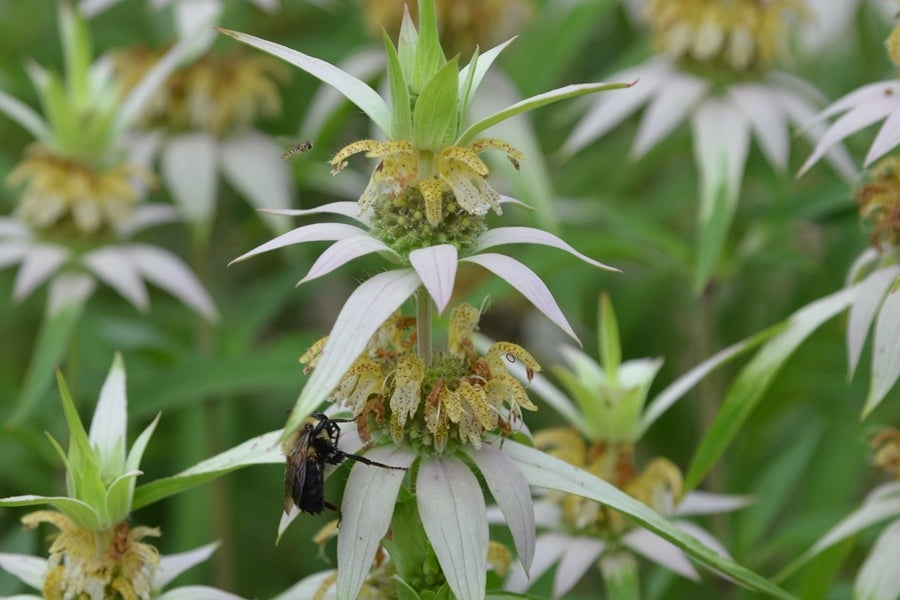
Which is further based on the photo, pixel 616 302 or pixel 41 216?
pixel 616 302

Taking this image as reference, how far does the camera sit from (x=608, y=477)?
1.07 m

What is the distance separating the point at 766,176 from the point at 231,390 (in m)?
0.76

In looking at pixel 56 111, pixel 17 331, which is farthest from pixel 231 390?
pixel 17 331

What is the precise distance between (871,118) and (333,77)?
453mm

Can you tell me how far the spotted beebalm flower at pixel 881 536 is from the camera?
964 mm

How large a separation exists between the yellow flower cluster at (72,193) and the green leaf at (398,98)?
2.54 ft

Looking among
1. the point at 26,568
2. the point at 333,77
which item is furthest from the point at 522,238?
the point at 26,568

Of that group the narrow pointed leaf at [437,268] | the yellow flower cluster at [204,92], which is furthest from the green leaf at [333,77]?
the yellow flower cluster at [204,92]

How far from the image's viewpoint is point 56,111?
1413mm

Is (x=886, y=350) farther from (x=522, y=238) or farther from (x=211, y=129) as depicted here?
(x=211, y=129)

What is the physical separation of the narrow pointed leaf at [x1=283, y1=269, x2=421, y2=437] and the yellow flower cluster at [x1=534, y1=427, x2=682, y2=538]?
38cm

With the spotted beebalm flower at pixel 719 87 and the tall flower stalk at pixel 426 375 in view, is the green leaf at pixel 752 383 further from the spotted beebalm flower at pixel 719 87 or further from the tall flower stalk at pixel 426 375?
the spotted beebalm flower at pixel 719 87

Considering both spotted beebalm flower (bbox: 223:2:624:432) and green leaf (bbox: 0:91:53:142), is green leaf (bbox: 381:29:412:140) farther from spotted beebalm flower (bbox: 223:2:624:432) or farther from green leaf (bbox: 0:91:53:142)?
green leaf (bbox: 0:91:53:142)

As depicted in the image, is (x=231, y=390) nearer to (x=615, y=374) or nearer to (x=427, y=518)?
(x=615, y=374)
